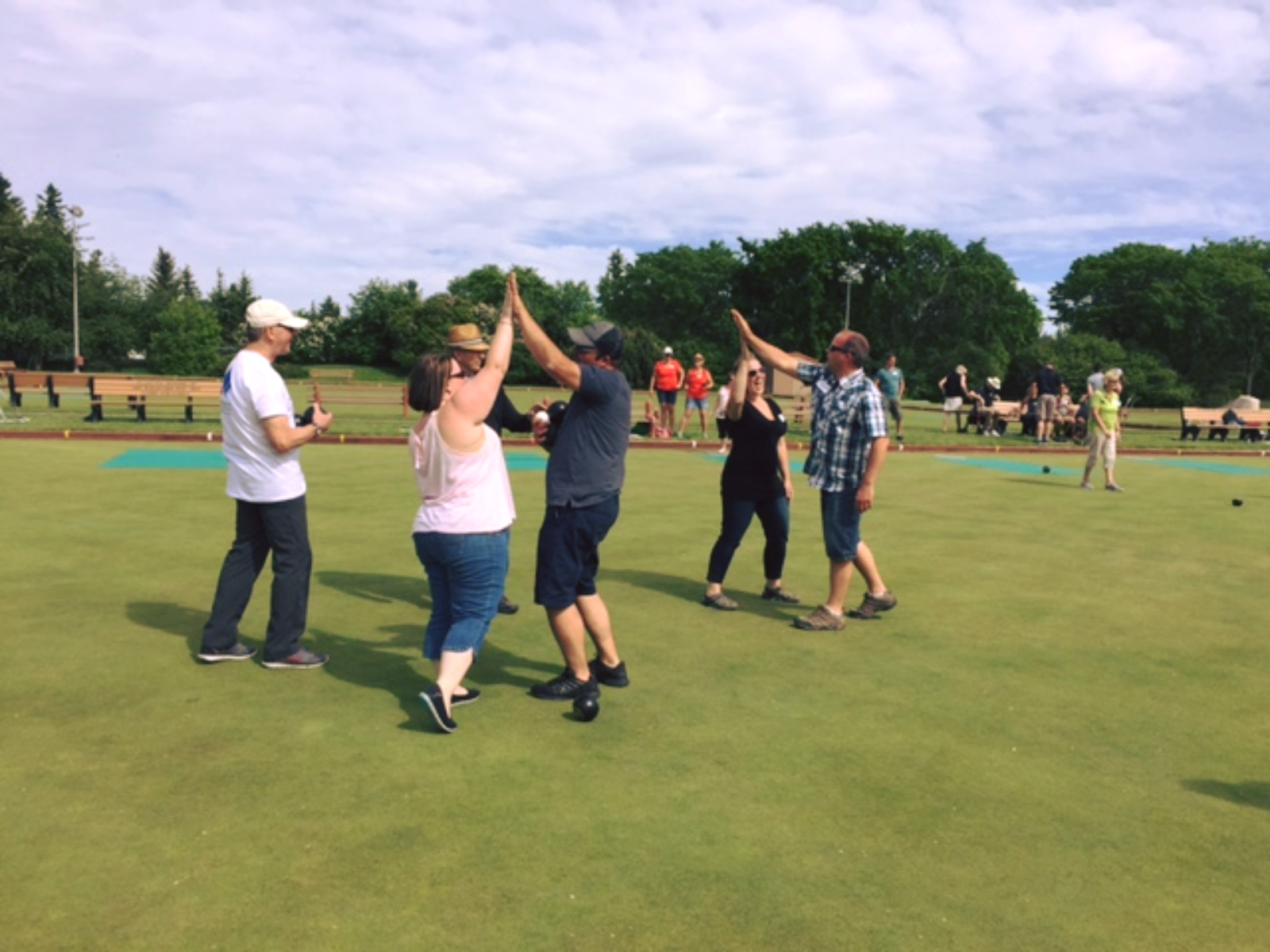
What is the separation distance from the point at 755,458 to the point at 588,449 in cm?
250

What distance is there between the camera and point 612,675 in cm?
506

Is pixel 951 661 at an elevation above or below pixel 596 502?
below

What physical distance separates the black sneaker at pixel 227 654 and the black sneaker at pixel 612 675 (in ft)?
6.44

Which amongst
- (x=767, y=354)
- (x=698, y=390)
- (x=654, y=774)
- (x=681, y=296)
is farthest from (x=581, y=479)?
(x=681, y=296)

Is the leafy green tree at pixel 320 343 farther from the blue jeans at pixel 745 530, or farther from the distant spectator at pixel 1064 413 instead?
the blue jeans at pixel 745 530

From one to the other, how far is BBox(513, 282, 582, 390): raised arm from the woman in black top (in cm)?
253

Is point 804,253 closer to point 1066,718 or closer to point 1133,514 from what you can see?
point 1133,514

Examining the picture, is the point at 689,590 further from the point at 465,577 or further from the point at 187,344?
the point at 187,344

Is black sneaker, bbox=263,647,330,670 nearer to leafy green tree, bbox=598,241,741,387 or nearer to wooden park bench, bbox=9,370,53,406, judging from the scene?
wooden park bench, bbox=9,370,53,406

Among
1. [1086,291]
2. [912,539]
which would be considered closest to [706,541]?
[912,539]

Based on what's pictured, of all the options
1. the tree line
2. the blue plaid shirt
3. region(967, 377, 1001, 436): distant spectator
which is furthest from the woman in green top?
the tree line

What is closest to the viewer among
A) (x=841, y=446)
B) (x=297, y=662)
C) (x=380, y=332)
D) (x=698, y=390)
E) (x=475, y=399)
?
(x=475, y=399)

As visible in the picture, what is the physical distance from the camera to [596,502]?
15.5 feet

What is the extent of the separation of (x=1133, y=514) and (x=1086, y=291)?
251 ft
